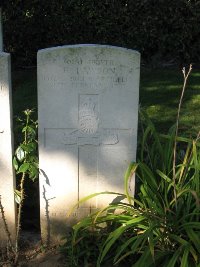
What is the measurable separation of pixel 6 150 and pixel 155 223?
3.55ft

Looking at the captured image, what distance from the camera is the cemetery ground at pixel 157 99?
386cm

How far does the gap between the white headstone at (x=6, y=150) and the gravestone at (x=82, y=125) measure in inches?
8.1

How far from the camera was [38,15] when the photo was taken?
Answer: 8.38 metres

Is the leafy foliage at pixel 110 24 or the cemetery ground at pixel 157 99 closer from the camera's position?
the cemetery ground at pixel 157 99

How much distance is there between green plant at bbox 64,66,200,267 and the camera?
2.73m

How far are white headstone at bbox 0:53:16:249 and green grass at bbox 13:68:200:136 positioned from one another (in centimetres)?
250

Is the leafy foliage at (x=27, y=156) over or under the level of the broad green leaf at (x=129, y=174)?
over

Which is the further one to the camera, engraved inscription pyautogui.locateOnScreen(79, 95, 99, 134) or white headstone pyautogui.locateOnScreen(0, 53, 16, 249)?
engraved inscription pyautogui.locateOnScreen(79, 95, 99, 134)

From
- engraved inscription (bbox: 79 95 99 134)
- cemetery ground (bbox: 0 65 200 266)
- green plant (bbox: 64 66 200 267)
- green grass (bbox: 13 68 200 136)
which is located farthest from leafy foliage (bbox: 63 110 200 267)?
green grass (bbox: 13 68 200 136)

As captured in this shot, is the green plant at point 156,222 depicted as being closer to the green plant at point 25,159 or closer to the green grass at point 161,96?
A: the green plant at point 25,159

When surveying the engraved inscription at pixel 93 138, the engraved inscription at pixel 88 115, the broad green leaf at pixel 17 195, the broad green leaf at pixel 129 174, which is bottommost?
the broad green leaf at pixel 17 195

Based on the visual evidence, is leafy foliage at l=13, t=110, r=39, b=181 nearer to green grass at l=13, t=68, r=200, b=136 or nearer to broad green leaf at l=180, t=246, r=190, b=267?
broad green leaf at l=180, t=246, r=190, b=267

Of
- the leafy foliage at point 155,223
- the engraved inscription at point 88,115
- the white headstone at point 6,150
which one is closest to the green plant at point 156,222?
the leafy foliage at point 155,223

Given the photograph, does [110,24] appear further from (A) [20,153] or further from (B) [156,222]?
(B) [156,222]
